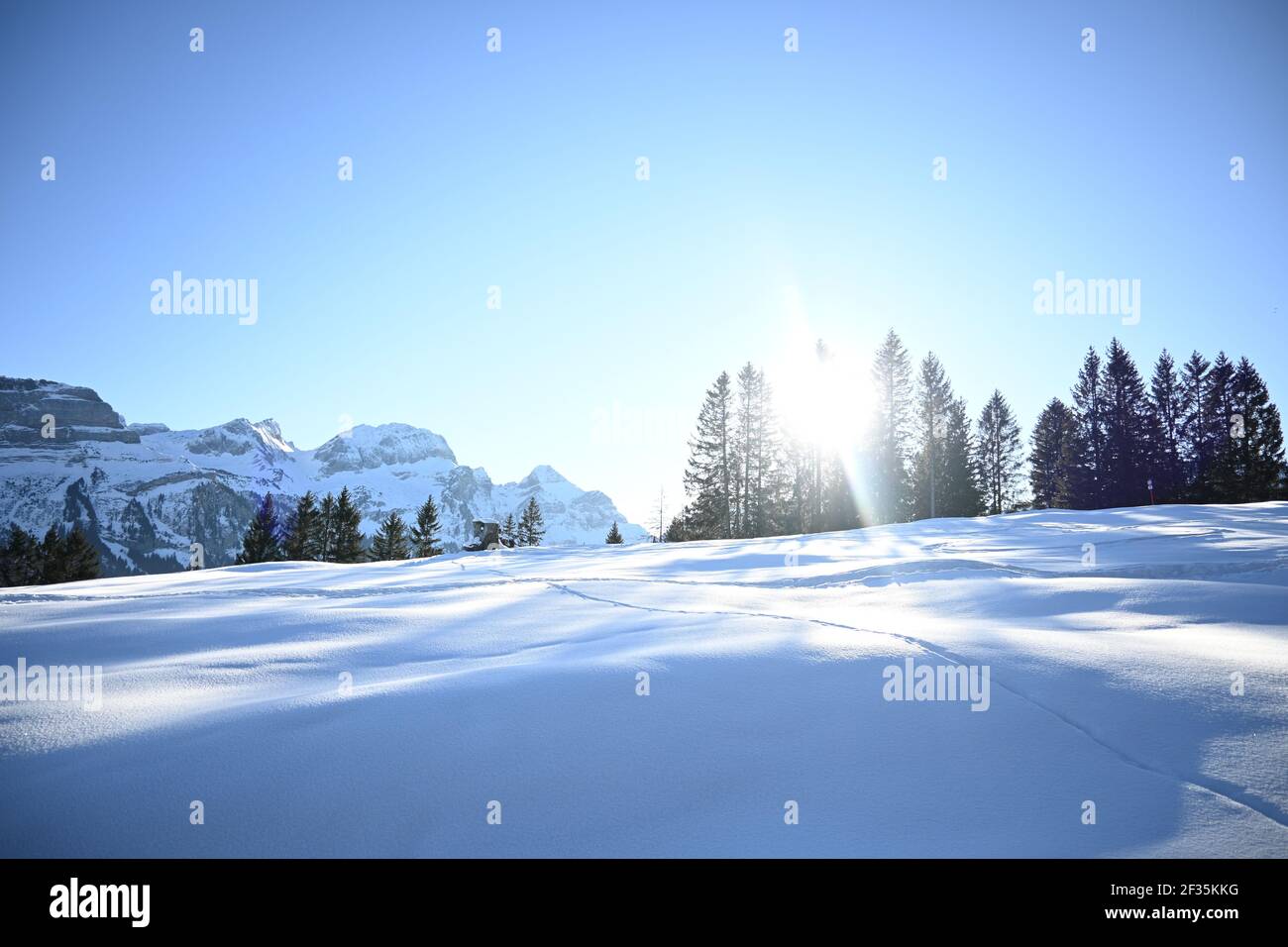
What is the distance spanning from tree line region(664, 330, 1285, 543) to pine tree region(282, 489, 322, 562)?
97.6 ft

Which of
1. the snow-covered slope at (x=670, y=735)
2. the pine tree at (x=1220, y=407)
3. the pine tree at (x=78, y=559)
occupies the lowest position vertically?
the pine tree at (x=78, y=559)

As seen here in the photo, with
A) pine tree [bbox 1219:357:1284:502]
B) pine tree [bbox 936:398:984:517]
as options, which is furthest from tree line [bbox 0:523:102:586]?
pine tree [bbox 1219:357:1284:502]

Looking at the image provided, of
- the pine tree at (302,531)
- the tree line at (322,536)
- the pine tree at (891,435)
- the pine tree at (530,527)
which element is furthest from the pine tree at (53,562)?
the pine tree at (891,435)

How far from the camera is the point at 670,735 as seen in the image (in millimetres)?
2059

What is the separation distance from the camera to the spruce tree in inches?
1650

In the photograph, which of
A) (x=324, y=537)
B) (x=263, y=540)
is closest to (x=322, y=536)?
(x=324, y=537)

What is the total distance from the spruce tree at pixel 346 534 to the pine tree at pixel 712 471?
26.2 meters

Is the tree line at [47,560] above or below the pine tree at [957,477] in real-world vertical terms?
below

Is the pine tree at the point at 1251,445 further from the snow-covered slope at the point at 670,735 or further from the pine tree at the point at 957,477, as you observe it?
the snow-covered slope at the point at 670,735

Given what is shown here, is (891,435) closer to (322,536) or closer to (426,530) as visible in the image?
(426,530)

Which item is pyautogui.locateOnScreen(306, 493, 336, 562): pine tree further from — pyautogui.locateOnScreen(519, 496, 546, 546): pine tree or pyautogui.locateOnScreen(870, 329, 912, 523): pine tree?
pyautogui.locateOnScreen(870, 329, 912, 523): pine tree

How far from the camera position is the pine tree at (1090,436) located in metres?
34.8

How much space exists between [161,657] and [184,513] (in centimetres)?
24626

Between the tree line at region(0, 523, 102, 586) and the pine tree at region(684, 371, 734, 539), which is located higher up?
the pine tree at region(684, 371, 734, 539)
